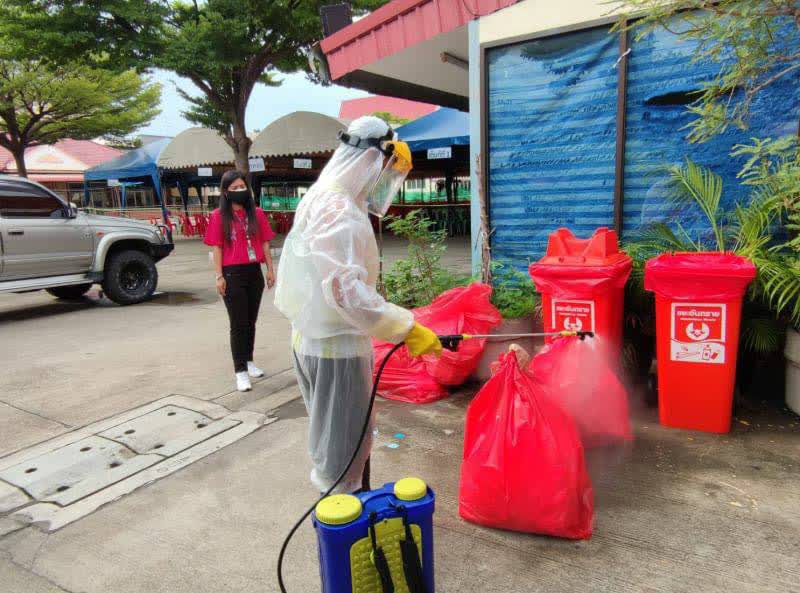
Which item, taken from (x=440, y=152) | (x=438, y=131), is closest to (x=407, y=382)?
(x=440, y=152)

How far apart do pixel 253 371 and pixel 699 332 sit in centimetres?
308

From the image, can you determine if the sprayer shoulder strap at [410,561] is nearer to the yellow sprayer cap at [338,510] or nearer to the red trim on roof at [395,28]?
the yellow sprayer cap at [338,510]

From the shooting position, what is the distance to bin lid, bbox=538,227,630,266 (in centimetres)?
334

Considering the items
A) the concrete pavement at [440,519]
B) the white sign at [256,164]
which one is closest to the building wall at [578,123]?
the concrete pavement at [440,519]

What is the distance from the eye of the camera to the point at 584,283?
10.8ft

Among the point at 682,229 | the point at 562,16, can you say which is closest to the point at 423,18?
the point at 562,16

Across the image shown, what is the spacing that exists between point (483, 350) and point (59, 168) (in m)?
34.7

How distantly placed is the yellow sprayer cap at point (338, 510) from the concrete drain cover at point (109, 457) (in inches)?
65.3

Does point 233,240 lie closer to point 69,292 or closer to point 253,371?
point 253,371

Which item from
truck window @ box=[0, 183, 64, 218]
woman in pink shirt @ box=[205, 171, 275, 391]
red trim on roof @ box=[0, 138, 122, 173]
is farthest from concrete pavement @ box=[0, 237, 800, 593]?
red trim on roof @ box=[0, 138, 122, 173]

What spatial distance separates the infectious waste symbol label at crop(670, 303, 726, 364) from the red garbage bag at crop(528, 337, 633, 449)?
1.79 feet

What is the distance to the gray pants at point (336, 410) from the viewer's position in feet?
6.91

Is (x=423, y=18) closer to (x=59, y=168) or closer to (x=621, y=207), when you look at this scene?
(x=621, y=207)

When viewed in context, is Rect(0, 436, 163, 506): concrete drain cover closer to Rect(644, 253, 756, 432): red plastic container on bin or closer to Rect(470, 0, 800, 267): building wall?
Rect(644, 253, 756, 432): red plastic container on bin
